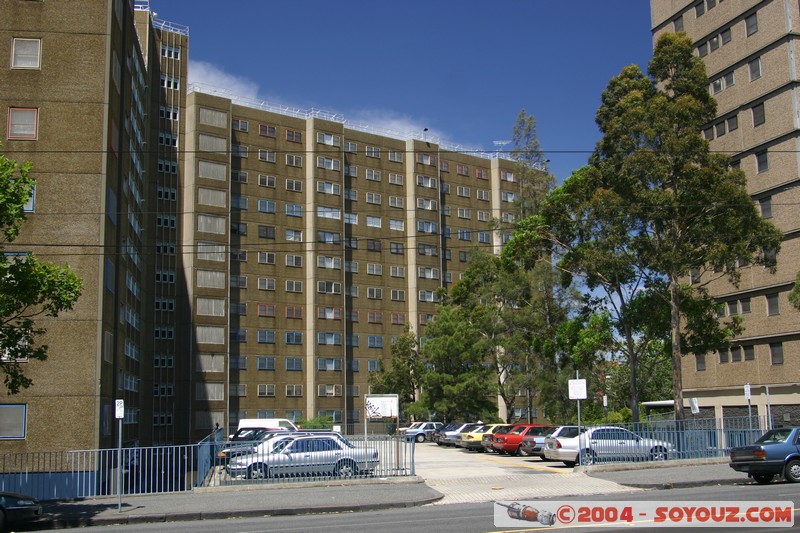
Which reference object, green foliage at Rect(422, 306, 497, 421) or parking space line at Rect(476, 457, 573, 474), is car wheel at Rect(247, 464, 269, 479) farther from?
green foliage at Rect(422, 306, 497, 421)

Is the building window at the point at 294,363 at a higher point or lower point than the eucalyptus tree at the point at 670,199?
lower

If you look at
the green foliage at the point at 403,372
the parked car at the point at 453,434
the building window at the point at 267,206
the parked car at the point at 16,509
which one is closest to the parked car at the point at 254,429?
the parked car at the point at 453,434

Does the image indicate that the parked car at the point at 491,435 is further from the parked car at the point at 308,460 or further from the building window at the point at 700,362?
the building window at the point at 700,362

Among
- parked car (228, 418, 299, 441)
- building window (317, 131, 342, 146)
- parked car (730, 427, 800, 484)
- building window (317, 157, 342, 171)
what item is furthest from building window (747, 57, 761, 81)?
building window (317, 131, 342, 146)

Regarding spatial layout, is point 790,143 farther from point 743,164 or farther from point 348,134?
point 348,134

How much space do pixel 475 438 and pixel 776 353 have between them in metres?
19.8

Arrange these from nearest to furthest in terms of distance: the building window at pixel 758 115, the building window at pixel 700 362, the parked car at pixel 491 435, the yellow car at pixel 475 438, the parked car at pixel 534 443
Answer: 1. the parked car at pixel 534 443
2. the parked car at pixel 491 435
3. the yellow car at pixel 475 438
4. the building window at pixel 758 115
5. the building window at pixel 700 362

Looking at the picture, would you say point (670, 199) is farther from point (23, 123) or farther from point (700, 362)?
point (23, 123)

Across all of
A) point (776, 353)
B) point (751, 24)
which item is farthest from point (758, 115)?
point (776, 353)

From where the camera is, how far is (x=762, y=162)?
5053 centimetres

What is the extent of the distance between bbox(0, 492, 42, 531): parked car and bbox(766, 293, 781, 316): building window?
44.0 metres

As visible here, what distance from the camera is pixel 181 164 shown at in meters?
72.8

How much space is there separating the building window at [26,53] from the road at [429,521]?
2287 cm

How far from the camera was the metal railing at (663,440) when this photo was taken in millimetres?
28500
